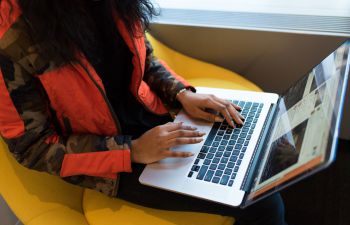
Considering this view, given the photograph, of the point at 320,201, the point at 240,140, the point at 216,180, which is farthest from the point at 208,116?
the point at 320,201

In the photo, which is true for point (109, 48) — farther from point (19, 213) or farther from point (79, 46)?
point (19, 213)

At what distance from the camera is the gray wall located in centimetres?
140

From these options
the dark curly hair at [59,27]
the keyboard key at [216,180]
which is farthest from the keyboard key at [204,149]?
the dark curly hair at [59,27]

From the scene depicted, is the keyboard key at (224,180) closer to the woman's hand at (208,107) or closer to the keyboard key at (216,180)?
the keyboard key at (216,180)

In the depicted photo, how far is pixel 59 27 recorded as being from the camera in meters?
0.84

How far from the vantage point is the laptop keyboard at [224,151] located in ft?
3.02

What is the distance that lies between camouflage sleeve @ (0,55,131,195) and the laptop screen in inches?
14.3

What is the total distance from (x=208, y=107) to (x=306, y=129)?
1.16ft

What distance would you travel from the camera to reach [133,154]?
0.96 metres

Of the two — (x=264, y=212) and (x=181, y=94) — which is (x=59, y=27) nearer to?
(x=181, y=94)

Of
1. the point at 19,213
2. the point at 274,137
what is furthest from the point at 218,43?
the point at 19,213

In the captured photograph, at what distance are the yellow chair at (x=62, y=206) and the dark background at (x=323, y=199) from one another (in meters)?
0.54

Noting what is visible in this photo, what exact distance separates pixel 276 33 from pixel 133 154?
786mm

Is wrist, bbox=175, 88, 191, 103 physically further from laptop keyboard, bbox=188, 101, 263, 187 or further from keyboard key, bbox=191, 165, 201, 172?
keyboard key, bbox=191, 165, 201, 172
